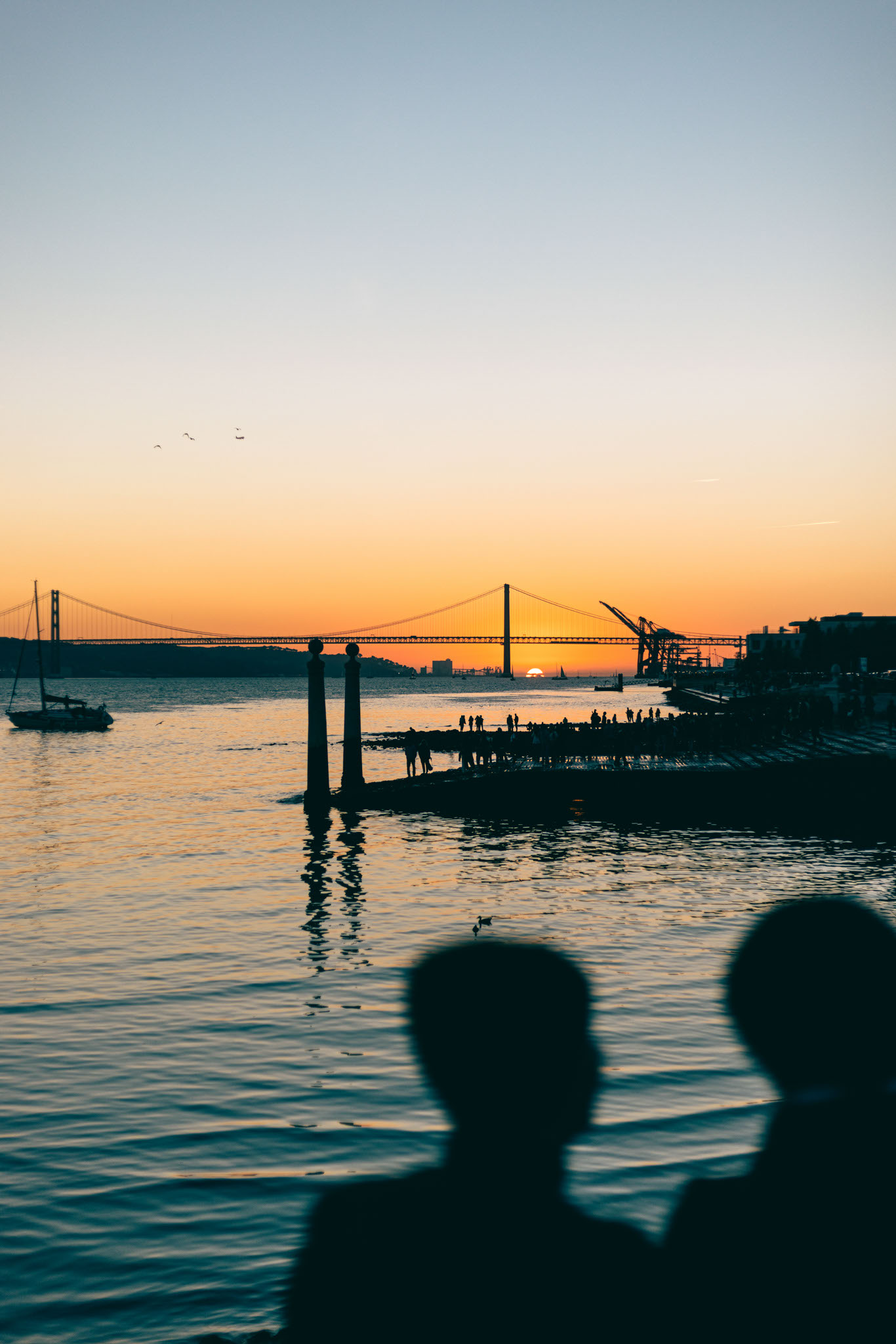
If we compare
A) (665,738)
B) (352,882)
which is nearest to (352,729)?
(352,882)

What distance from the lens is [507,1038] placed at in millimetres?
10641

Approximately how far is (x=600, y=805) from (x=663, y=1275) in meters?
25.0

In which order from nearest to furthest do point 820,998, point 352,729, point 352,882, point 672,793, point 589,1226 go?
point 589,1226 → point 820,998 → point 352,882 → point 352,729 → point 672,793

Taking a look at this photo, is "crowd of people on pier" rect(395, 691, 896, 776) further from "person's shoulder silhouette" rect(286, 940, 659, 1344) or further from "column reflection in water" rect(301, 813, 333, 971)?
"person's shoulder silhouette" rect(286, 940, 659, 1344)

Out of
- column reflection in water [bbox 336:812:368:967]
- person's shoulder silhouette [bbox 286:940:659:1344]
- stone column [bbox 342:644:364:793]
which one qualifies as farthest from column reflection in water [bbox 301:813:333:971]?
person's shoulder silhouette [bbox 286:940:659:1344]

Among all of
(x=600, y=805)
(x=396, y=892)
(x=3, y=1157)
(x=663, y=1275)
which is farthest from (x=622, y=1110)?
(x=600, y=805)

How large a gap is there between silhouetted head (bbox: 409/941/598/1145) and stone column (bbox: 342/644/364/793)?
1341cm

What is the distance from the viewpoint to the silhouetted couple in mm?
5723

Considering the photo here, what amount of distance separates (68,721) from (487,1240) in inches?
3572

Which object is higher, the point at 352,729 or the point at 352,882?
the point at 352,729

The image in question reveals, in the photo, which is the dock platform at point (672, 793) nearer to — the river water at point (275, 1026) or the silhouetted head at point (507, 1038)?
the river water at point (275, 1026)

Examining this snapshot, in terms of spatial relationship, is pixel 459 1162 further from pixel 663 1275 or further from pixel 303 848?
pixel 303 848

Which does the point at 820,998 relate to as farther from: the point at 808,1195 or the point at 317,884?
the point at 317,884

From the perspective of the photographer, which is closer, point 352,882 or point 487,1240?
point 487,1240
